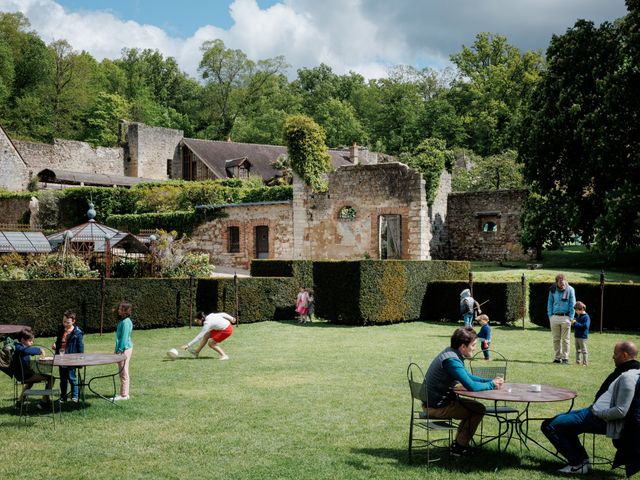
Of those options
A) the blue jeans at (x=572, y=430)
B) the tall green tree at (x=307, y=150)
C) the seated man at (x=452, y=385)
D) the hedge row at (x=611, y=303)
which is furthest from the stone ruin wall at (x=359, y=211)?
the blue jeans at (x=572, y=430)

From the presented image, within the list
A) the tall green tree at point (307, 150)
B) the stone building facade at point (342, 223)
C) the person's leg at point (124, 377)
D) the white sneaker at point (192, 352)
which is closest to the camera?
the person's leg at point (124, 377)

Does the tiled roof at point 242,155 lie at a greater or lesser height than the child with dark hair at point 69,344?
greater

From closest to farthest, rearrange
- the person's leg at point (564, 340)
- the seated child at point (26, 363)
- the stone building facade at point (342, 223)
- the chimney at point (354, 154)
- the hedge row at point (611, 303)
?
the seated child at point (26, 363) < the person's leg at point (564, 340) < the hedge row at point (611, 303) < the stone building facade at point (342, 223) < the chimney at point (354, 154)

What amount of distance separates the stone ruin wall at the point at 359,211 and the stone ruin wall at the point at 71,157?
23.3 metres

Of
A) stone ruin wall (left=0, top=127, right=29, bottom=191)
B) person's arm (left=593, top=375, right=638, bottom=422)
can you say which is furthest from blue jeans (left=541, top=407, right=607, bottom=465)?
stone ruin wall (left=0, top=127, right=29, bottom=191)

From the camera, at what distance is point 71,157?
4844 cm

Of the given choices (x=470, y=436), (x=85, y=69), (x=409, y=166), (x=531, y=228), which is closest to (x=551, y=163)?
(x=531, y=228)

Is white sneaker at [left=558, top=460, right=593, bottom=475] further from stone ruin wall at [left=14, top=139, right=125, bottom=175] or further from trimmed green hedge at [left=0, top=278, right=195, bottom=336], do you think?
stone ruin wall at [left=14, top=139, right=125, bottom=175]

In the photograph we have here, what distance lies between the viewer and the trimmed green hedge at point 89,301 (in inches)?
629

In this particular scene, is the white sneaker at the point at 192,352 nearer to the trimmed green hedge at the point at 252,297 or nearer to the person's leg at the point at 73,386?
the person's leg at the point at 73,386

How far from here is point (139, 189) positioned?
129 ft

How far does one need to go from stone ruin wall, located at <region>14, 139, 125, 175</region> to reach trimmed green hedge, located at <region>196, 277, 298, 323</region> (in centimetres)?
3064

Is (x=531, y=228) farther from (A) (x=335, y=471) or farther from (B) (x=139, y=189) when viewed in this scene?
(B) (x=139, y=189)

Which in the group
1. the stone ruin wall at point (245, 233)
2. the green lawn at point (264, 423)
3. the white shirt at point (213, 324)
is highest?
the stone ruin wall at point (245, 233)
